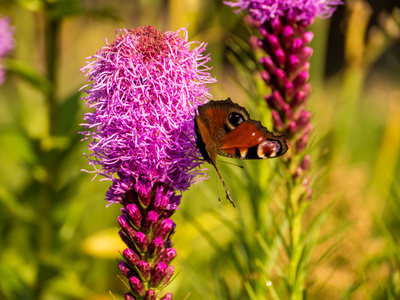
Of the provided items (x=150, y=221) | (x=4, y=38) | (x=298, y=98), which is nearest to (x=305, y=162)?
(x=298, y=98)

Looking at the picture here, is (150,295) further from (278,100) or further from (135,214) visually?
(278,100)

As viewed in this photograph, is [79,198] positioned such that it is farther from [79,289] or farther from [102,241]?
[79,289]

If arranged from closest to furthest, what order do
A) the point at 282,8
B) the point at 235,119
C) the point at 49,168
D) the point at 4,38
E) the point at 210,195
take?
the point at 235,119, the point at 282,8, the point at 210,195, the point at 49,168, the point at 4,38

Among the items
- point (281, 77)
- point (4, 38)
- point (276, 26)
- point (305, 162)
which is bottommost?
point (305, 162)

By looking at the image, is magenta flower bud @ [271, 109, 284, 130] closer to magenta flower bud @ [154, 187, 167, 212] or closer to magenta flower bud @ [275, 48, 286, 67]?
magenta flower bud @ [275, 48, 286, 67]

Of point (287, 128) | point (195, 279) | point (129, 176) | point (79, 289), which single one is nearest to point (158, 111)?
point (129, 176)

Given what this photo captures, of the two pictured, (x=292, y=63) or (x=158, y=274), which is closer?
(x=158, y=274)

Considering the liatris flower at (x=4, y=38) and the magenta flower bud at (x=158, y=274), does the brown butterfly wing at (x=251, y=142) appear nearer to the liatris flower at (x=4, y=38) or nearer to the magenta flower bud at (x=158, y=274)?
the magenta flower bud at (x=158, y=274)
